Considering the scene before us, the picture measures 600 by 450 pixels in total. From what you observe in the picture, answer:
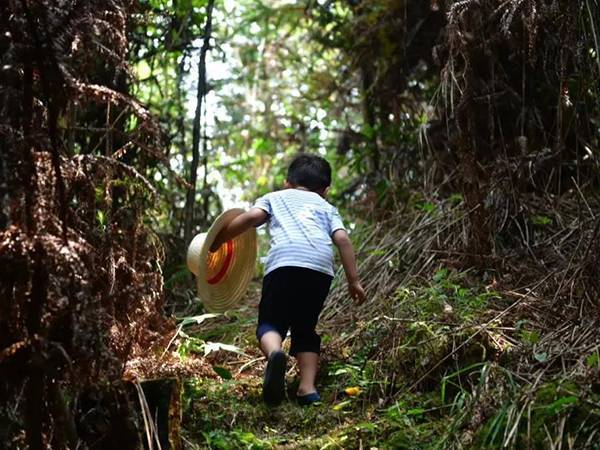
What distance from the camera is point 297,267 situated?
14.4ft

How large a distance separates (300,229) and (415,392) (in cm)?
111

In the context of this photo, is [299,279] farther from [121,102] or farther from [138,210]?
[121,102]

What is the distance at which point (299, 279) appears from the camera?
4414 mm

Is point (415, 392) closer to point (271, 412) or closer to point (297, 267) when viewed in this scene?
point (271, 412)

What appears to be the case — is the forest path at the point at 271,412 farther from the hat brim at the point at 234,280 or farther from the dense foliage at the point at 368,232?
the hat brim at the point at 234,280

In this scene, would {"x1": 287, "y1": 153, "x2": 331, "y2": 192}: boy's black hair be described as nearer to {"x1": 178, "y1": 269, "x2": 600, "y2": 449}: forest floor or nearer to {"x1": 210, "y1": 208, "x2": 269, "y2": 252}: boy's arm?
{"x1": 210, "y1": 208, "x2": 269, "y2": 252}: boy's arm

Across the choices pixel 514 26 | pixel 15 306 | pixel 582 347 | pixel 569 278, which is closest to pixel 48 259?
pixel 15 306

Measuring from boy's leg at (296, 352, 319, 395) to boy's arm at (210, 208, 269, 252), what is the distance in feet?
2.51

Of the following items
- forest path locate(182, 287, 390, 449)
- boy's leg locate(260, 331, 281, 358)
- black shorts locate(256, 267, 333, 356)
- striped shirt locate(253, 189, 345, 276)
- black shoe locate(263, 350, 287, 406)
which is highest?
striped shirt locate(253, 189, 345, 276)

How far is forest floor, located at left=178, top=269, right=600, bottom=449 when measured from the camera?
9.67ft

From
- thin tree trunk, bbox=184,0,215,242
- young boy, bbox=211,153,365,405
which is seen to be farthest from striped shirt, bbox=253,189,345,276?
thin tree trunk, bbox=184,0,215,242

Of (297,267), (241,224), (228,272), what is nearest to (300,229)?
(297,267)

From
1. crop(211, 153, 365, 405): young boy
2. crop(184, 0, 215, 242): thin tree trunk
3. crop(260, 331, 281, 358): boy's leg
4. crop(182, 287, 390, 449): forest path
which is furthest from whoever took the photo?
crop(184, 0, 215, 242): thin tree trunk

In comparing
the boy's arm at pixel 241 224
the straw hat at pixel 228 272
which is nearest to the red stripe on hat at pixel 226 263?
the straw hat at pixel 228 272
